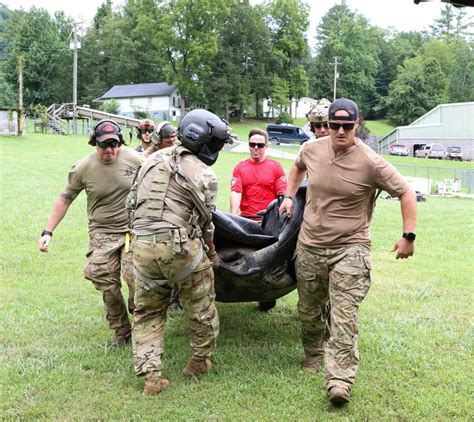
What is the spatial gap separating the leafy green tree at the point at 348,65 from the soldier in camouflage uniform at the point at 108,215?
79974mm

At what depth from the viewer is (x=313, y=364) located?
4637mm

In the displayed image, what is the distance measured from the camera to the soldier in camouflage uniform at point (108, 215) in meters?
4.97

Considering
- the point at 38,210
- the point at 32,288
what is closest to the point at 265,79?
the point at 38,210

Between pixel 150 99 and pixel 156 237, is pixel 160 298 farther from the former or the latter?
pixel 150 99

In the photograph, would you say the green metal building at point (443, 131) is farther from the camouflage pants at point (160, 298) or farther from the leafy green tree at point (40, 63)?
Result: the camouflage pants at point (160, 298)

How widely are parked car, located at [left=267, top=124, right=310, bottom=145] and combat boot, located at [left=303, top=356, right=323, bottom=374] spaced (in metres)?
48.0

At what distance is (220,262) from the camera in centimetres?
454

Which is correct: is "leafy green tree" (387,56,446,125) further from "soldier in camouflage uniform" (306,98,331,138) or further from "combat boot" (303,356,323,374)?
"combat boot" (303,356,323,374)

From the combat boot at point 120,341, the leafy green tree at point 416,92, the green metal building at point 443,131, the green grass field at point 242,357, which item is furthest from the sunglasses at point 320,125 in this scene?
the leafy green tree at point 416,92

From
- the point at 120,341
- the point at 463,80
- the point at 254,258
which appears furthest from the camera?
the point at 463,80

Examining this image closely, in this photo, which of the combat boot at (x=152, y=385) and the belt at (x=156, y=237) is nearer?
the belt at (x=156, y=237)

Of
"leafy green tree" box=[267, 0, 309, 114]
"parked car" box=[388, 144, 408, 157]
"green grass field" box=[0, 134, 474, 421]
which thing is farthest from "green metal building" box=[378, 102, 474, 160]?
"green grass field" box=[0, 134, 474, 421]

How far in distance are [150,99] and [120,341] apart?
2573 inches

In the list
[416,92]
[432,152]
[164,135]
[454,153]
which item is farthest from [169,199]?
[416,92]
